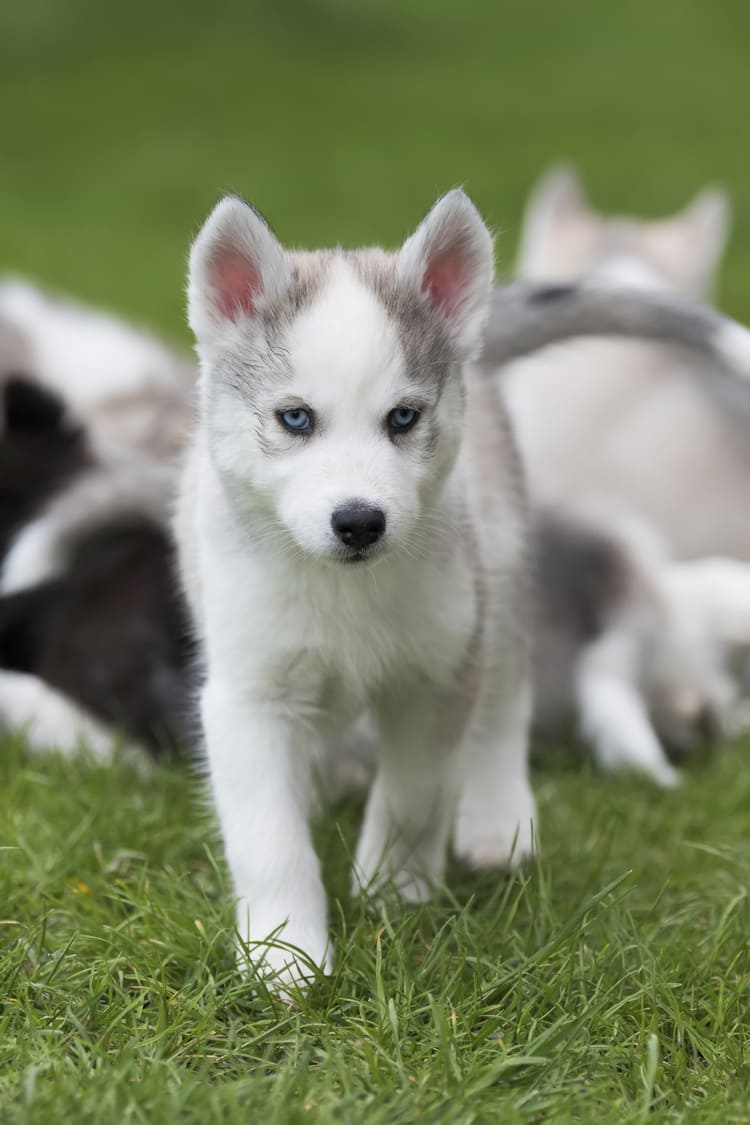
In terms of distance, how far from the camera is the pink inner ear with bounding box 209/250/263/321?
303cm

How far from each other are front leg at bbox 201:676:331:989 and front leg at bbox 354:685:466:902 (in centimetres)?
21

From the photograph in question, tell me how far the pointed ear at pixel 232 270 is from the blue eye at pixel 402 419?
33 centimetres

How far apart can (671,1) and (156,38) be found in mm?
7723

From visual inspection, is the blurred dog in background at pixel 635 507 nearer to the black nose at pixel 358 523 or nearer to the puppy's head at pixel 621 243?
the puppy's head at pixel 621 243

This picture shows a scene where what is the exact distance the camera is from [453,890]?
3.50 m

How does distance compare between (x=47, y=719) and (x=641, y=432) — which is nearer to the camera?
(x=47, y=719)

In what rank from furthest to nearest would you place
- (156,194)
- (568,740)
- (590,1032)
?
(156,194), (568,740), (590,1032)

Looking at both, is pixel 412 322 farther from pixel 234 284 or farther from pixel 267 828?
pixel 267 828

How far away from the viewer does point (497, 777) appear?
12.5ft

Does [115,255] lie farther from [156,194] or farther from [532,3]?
[532,3]

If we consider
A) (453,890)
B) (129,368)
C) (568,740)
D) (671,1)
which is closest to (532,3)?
(671,1)

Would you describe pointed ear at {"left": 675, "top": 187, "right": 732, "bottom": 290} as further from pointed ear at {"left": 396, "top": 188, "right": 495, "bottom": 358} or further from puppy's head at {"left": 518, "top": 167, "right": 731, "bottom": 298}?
pointed ear at {"left": 396, "top": 188, "right": 495, "bottom": 358}

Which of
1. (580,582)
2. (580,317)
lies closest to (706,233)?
(580,582)

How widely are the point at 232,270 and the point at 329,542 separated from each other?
2.05 feet
